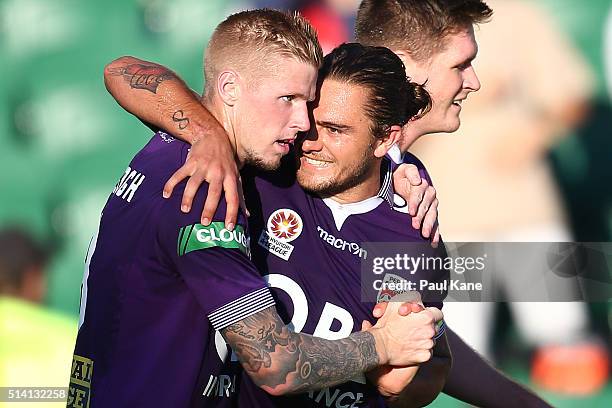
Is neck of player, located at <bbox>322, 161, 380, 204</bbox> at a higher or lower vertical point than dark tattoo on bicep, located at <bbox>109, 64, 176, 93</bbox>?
lower

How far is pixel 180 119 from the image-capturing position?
3.52 m

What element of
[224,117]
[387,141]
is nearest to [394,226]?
[387,141]

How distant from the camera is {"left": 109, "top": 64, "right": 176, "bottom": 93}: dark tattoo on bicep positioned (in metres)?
3.76

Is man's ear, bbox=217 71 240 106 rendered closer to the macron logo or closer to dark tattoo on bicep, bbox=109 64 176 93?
dark tattoo on bicep, bbox=109 64 176 93

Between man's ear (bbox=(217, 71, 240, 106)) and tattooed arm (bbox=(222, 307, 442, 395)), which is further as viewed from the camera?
man's ear (bbox=(217, 71, 240, 106))

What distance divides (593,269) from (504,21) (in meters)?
1.68

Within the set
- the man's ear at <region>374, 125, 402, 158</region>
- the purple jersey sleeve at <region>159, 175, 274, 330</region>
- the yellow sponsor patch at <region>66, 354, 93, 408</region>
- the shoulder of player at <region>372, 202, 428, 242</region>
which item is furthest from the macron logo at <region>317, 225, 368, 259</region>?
the yellow sponsor patch at <region>66, 354, 93, 408</region>

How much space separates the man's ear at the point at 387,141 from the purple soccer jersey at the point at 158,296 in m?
0.99

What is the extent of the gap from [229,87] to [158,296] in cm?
76

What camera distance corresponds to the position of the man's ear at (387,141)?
4.14 metres

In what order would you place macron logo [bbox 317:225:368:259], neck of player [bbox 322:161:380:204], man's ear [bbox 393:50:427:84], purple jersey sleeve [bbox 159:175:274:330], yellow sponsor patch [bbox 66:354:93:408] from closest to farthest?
purple jersey sleeve [bbox 159:175:274:330]
yellow sponsor patch [bbox 66:354:93:408]
macron logo [bbox 317:225:368:259]
neck of player [bbox 322:161:380:204]
man's ear [bbox 393:50:427:84]

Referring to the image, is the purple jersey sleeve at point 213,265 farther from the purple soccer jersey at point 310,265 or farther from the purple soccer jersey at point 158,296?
the purple soccer jersey at point 310,265

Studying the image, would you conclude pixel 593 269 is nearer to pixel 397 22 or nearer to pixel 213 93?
pixel 397 22

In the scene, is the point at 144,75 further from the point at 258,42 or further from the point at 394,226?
the point at 394,226
